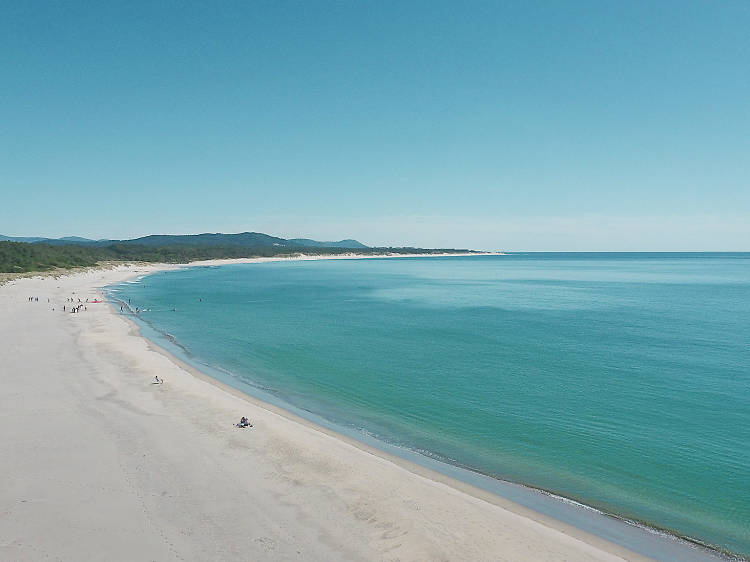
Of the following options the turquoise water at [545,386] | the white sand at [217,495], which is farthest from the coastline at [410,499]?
the turquoise water at [545,386]

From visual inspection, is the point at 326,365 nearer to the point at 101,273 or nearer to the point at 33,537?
the point at 33,537

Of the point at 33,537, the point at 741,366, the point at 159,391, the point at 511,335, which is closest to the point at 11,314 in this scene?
the point at 159,391

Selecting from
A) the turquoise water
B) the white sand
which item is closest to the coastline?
the white sand

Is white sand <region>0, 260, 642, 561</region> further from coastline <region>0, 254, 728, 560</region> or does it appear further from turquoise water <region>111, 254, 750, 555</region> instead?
turquoise water <region>111, 254, 750, 555</region>

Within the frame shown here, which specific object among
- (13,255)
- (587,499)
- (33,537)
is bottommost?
(587,499)

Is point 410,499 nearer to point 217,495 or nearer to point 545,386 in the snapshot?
point 217,495
